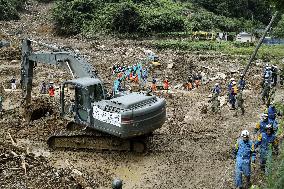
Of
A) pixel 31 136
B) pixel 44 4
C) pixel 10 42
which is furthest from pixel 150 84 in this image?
pixel 44 4

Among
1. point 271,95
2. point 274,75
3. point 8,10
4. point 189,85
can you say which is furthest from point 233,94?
point 8,10

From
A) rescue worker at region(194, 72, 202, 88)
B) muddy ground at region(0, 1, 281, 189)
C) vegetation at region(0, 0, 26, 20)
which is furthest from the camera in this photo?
vegetation at region(0, 0, 26, 20)

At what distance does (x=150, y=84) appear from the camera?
79.8ft

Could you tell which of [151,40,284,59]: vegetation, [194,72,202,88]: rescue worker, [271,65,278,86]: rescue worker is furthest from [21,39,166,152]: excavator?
[151,40,284,59]: vegetation

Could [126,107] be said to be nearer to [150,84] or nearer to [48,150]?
[48,150]

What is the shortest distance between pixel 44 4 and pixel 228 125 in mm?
37279

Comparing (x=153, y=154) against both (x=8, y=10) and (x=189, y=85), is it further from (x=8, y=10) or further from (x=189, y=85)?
(x=8, y=10)

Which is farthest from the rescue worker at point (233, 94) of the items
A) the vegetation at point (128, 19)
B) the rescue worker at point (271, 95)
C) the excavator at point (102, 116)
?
the vegetation at point (128, 19)

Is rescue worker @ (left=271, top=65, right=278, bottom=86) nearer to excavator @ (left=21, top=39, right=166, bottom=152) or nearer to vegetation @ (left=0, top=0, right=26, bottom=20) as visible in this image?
excavator @ (left=21, top=39, right=166, bottom=152)

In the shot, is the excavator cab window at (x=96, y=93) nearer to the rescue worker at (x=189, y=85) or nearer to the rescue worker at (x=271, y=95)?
the rescue worker at (x=271, y=95)

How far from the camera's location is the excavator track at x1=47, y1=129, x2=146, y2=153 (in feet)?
44.9

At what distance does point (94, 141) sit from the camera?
1377cm

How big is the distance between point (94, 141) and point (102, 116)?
1025 millimetres

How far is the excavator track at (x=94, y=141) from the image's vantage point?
13.7 m
